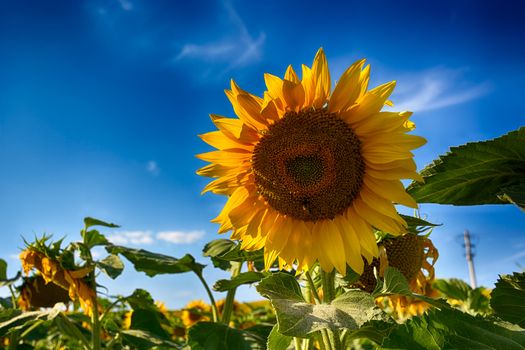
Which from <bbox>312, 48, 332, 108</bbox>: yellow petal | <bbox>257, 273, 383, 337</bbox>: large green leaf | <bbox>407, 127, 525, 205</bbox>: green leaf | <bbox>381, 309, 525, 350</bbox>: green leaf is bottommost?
<bbox>381, 309, 525, 350</bbox>: green leaf

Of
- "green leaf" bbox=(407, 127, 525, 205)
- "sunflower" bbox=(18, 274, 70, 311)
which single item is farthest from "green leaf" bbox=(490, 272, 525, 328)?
"sunflower" bbox=(18, 274, 70, 311)

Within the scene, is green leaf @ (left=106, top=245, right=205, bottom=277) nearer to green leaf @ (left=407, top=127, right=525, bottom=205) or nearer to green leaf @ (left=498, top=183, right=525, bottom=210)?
green leaf @ (left=407, top=127, right=525, bottom=205)

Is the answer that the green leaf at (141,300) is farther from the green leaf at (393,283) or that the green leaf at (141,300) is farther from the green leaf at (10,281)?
the green leaf at (393,283)

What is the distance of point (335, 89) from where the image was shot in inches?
77.3

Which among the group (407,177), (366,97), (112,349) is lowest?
(112,349)

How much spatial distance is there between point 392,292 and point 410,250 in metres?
0.62

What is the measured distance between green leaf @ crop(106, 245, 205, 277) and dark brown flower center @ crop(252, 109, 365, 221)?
1253 millimetres

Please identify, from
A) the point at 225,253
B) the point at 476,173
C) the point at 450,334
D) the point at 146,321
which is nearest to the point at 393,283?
the point at 450,334

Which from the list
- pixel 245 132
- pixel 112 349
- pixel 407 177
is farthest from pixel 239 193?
pixel 112 349

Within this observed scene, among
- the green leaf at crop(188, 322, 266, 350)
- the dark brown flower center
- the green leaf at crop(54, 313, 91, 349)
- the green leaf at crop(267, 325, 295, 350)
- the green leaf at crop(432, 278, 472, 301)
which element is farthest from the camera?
the green leaf at crop(432, 278, 472, 301)

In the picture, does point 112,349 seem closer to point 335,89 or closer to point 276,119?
point 276,119

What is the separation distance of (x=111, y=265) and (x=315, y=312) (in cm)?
227

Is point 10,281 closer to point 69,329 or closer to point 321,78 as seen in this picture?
point 69,329

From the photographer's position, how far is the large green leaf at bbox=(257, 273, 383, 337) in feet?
4.64
